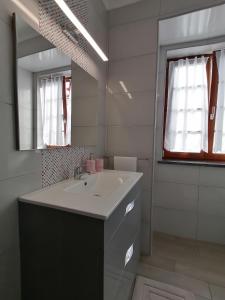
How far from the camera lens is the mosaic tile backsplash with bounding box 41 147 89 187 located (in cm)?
116

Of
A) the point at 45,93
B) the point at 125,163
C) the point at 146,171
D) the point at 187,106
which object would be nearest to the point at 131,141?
the point at 125,163

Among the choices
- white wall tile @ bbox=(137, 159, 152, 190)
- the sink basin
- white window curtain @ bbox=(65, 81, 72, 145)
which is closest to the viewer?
the sink basin

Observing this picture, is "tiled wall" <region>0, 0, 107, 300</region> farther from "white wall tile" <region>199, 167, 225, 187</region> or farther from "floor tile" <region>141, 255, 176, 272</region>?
"white wall tile" <region>199, 167, 225, 187</region>

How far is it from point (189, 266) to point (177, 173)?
947mm

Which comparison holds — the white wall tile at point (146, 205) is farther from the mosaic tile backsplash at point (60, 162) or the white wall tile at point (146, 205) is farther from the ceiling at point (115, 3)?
the ceiling at point (115, 3)

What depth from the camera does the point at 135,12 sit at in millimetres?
1776

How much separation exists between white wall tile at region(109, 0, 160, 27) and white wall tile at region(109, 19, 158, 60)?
0.15 feet

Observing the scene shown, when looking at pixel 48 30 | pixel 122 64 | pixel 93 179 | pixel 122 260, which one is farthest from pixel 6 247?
pixel 122 64

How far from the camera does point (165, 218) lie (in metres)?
2.24

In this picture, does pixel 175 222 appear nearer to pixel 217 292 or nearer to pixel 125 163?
pixel 217 292

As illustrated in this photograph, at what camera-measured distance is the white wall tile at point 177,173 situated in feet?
6.85

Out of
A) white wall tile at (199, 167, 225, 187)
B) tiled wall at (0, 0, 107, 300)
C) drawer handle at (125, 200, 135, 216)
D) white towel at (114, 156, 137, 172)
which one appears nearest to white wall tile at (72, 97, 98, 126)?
white towel at (114, 156, 137, 172)

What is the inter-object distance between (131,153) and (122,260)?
105 centimetres

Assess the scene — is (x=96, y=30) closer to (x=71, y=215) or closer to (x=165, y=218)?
(x=71, y=215)
